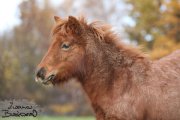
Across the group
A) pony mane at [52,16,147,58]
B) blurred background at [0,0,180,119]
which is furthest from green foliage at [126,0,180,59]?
pony mane at [52,16,147,58]

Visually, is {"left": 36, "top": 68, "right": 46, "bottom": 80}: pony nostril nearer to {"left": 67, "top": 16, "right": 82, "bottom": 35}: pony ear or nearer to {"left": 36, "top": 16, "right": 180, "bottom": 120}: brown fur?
{"left": 36, "top": 16, "right": 180, "bottom": 120}: brown fur

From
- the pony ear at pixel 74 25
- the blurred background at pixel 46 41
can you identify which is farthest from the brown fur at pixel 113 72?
the blurred background at pixel 46 41

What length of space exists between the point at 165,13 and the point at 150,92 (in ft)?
67.2

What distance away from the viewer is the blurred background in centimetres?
2756

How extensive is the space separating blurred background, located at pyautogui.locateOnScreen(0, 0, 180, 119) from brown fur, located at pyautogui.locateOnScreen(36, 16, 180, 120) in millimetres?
17530

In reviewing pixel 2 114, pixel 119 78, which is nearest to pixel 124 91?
pixel 119 78

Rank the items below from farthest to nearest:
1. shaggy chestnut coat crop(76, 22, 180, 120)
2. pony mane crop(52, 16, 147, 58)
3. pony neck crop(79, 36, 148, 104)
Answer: pony mane crop(52, 16, 147, 58), pony neck crop(79, 36, 148, 104), shaggy chestnut coat crop(76, 22, 180, 120)

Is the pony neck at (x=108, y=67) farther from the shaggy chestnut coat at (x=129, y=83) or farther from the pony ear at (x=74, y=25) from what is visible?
the pony ear at (x=74, y=25)

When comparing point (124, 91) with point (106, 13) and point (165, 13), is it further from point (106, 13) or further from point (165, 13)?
point (106, 13)

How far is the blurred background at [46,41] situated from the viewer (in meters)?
27.6

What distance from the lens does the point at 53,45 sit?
26.6 feet

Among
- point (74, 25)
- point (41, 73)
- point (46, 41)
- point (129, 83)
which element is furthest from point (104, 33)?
point (46, 41)

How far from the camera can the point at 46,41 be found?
131ft

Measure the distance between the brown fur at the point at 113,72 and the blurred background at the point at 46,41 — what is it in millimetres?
17530
